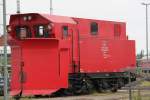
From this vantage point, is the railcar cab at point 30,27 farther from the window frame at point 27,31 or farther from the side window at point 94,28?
the side window at point 94,28

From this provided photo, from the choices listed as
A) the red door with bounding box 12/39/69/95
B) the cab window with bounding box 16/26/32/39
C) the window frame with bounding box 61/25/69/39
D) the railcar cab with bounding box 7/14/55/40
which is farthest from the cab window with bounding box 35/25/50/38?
the window frame with bounding box 61/25/69/39

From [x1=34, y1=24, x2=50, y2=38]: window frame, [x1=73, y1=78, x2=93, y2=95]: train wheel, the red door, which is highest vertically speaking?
[x1=34, y1=24, x2=50, y2=38]: window frame

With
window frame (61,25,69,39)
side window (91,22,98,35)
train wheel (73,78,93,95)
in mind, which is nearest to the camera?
window frame (61,25,69,39)

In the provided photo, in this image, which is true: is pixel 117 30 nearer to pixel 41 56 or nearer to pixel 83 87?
pixel 83 87

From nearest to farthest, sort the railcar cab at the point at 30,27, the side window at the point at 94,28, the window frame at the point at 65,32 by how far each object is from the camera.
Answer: the railcar cab at the point at 30,27, the window frame at the point at 65,32, the side window at the point at 94,28

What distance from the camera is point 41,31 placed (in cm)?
2717

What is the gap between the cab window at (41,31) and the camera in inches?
1058

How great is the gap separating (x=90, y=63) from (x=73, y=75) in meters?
1.46

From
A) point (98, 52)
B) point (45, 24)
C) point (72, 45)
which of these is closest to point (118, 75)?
point (98, 52)

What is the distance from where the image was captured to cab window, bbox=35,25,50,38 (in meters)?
26.9

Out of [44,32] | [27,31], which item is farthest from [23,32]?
[44,32]

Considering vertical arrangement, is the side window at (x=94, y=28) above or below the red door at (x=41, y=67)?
above

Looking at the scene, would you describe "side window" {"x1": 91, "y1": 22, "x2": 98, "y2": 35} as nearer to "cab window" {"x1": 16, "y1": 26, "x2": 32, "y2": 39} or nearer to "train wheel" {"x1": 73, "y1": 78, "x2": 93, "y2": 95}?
"train wheel" {"x1": 73, "y1": 78, "x2": 93, "y2": 95}

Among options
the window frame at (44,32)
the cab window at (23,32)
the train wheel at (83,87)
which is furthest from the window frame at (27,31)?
the train wheel at (83,87)
